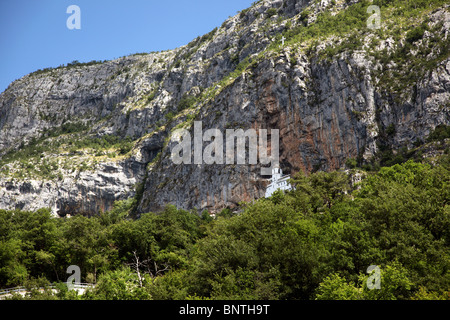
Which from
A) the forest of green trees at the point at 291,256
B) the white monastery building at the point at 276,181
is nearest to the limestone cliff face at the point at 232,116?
the white monastery building at the point at 276,181

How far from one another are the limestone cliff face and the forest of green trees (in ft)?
107

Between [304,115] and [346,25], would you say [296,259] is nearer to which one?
[304,115]

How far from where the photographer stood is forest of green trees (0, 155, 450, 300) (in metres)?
28.8

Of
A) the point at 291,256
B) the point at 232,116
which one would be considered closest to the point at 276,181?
the point at 232,116

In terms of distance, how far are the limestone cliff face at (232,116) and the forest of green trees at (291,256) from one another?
3275 cm

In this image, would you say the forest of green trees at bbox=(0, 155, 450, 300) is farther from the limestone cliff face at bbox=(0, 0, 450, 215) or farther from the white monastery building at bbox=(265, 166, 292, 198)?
the white monastery building at bbox=(265, 166, 292, 198)

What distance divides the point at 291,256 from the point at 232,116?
75.1 metres

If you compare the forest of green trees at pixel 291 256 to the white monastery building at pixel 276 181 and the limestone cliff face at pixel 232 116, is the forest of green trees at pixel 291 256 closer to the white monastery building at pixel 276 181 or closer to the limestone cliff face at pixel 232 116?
the limestone cliff face at pixel 232 116

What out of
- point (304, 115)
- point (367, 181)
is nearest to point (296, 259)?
point (367, 181)

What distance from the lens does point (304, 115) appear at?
298ft

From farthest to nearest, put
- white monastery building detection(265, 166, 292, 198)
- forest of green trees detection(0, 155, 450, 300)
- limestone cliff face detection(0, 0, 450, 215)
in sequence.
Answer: white monastery building detection(265, 166, 292, 198), limestone cliff face detection(0, 0, 450, 215), forest of green trees detection(0, 155, 450, 300)

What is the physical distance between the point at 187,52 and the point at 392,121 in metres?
120

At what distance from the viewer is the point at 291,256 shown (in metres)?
32.3

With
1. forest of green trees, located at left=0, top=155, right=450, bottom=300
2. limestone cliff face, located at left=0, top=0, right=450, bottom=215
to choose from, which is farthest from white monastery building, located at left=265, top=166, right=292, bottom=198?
forest of green trees, located at left=0, top=155, right=450, bottom=300
